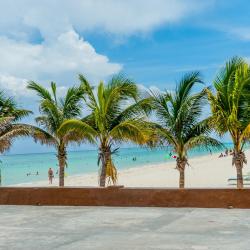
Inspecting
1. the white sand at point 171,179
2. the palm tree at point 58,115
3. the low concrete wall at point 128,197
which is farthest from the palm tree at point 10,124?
the white sand at point 171,179

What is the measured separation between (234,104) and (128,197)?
4408 millimetres

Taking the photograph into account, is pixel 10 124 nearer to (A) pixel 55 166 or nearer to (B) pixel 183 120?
(B) pixel 183 120

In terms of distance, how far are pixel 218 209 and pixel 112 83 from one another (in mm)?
6663

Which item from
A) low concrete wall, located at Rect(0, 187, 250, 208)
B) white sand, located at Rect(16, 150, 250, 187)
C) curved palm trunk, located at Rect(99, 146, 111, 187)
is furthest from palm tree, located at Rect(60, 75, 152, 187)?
white sand, located at Rect(16, 150, 250, 187)

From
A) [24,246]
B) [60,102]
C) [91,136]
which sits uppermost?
[60,102]

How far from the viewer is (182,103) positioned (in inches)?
629

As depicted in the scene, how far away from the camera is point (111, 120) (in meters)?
16.7

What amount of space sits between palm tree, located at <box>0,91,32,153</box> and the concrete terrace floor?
5456mm

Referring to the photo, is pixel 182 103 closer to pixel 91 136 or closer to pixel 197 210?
pixel 91 136

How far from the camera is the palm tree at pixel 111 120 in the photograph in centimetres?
1627

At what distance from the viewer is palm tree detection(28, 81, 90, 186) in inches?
711

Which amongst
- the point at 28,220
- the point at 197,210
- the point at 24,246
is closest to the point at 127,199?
the point at 197,210

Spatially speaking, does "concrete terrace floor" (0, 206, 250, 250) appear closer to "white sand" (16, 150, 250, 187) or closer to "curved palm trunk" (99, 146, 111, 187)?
"curved palm trunk" (99, 146, 111, 187)

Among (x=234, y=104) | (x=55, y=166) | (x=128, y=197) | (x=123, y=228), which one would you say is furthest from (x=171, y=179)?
(x=55, y=166)
